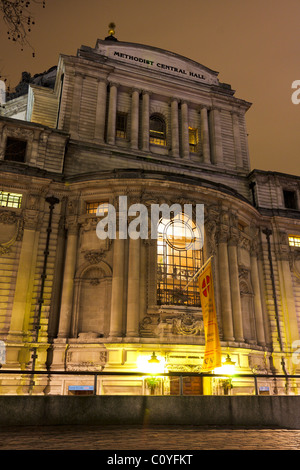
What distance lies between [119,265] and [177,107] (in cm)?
1987

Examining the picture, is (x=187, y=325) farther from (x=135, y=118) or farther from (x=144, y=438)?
(x=135, y=118)

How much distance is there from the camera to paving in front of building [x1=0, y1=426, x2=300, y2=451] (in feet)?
25.6

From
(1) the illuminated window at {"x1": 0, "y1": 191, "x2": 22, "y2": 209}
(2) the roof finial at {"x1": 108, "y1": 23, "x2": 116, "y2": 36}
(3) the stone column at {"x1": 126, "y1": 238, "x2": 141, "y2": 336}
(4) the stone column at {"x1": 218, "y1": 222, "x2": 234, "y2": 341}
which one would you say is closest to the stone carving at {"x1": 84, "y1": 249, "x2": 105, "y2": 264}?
(3) the stone column at {"x1": 126, "y1": 238, "x2": 141, "y2": 336}

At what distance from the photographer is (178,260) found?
2658cm

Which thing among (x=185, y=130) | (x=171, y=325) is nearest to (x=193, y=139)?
(x=185, y=130)

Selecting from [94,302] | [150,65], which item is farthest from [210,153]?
[94,302]

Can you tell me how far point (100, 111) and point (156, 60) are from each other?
31.9 ft

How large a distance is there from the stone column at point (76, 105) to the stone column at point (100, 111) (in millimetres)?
1655

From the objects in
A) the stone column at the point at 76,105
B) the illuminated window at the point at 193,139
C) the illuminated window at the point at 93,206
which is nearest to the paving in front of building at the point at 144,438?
the illuminated window at the point at 93,206

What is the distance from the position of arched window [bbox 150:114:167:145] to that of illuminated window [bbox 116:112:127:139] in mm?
2661

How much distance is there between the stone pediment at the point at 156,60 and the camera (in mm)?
36844

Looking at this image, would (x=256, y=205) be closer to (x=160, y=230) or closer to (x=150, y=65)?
(x=160, y=230)

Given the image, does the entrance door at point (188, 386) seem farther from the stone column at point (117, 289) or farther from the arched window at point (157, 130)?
the arched window at point (157, 130)

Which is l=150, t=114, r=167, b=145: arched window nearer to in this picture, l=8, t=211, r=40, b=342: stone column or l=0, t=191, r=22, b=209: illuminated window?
l=0, t=191, r=22, b=209: illuminated window
